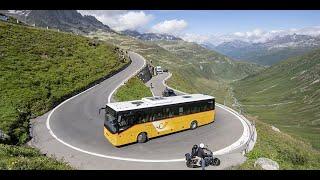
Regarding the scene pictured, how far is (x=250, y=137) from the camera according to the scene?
33.7m

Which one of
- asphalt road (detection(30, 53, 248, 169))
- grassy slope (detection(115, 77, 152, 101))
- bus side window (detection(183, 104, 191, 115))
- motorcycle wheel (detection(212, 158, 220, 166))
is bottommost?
grassy slope (detection(115, 77, 152, 101))

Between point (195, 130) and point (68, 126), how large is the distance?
1354 cm

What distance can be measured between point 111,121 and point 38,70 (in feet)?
117

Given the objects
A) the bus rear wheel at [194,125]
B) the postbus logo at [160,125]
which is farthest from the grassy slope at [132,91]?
the postbus logo at [160,125]

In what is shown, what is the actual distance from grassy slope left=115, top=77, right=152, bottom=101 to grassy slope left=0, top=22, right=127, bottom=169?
20.7 ft

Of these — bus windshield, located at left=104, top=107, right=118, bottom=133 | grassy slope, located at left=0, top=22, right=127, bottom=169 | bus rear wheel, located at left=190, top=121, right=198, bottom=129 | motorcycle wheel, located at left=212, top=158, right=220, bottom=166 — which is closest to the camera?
motorcycle wheel, located at left=212, top=158, right=220, bottom=166

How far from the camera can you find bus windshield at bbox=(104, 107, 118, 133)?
3018 centimetres

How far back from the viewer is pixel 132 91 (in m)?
58.9

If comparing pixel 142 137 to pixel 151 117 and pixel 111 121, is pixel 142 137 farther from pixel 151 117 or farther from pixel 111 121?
pixel 111 121

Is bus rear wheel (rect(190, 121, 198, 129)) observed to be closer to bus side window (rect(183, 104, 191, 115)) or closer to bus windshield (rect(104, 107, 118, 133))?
bus side window (rect(183, 104, 191, 115))

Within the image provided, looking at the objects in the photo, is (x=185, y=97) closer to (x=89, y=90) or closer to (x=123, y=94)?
(x=123, y=94)

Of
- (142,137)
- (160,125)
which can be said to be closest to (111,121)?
(142,137)

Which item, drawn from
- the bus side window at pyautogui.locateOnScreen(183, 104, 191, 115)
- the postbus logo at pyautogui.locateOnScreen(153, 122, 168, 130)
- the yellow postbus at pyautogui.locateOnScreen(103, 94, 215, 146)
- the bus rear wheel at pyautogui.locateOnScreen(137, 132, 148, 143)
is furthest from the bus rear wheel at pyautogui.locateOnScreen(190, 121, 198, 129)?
the bus rear wheel at pyautogui.locateOnScreen(137, 132, 148, 143)
